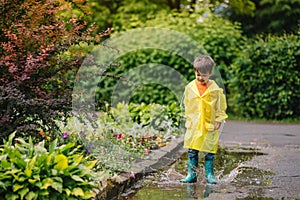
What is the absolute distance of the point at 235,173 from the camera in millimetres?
5906

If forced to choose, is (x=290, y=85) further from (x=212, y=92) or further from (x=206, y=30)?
(x=212, y=92)

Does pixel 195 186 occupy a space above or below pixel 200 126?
below

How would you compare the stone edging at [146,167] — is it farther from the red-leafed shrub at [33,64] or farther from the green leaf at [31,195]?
the red-leafed shrub at [33,64]

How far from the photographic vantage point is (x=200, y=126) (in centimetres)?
575

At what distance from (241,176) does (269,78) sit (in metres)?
6.10

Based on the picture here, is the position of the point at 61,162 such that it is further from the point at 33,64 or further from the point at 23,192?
the point at 33,64

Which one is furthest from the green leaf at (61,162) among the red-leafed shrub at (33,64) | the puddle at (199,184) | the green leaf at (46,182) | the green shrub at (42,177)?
the puddle at (199,184)

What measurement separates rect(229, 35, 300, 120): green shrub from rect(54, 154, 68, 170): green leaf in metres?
8.28

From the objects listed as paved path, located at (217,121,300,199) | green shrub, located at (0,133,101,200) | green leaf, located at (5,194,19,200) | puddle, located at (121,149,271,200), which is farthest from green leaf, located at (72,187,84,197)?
paved path, located at (217,121,300,199)

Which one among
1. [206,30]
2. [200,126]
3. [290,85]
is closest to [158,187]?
[200,126]

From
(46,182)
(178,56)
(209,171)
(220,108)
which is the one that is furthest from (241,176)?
(178,56)

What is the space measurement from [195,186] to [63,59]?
1.80 meters

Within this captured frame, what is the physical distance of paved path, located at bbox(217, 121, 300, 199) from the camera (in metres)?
5.40

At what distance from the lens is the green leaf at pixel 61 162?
3971 millimetres
